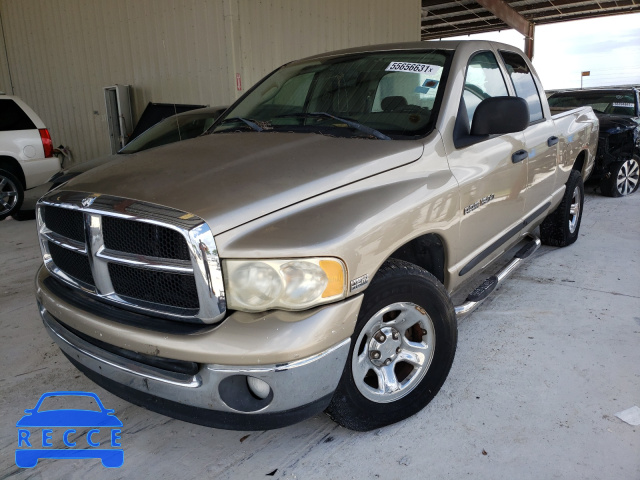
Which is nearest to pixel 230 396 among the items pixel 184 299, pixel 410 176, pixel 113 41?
pixel 184 299

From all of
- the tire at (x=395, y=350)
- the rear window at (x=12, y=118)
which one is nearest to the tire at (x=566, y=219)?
the tire at (x=395, y=350)

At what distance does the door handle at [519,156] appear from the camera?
302 cm

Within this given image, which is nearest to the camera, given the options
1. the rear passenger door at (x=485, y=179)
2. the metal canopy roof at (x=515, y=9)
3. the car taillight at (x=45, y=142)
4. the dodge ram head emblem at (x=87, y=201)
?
the dodge ram head emblem at (x=87, y=201)

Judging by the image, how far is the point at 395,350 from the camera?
2.21 metres

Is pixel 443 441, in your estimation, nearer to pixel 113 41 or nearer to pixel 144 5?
pixel 144 5

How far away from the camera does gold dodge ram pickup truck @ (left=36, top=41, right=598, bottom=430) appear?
173cm

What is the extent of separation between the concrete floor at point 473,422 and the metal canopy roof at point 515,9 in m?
13.7

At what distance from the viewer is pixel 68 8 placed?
1055cm

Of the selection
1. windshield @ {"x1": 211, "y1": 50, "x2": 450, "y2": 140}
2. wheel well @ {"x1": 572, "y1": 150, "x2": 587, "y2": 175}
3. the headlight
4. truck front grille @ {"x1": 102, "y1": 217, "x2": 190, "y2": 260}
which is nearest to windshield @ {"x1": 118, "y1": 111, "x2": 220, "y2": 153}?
windshield @ {"x1": 211, "y1": 50, "x2": 450, "y2": 140}

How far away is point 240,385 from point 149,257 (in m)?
0.56

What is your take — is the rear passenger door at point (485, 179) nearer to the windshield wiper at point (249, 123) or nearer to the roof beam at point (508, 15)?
the windshield wiper at point (249, 123)

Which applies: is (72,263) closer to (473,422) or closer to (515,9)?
(473,422)

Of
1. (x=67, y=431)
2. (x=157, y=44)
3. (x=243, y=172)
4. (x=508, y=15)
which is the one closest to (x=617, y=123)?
(x=243, y=172)

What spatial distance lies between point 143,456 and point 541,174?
305 centimetres
